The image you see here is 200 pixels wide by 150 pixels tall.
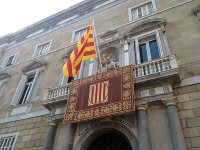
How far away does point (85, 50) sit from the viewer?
1120 centimetres

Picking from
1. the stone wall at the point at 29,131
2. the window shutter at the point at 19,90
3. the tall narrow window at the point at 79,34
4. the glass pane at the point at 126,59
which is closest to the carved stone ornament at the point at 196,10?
the glass pane at the point at 126,59

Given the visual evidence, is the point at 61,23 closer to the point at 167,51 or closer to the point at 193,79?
the point at 167,51

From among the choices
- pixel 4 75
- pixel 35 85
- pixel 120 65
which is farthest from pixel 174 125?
pixel 4 75

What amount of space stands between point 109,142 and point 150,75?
3.97m

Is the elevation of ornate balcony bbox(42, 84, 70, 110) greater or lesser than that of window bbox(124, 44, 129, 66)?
lesser

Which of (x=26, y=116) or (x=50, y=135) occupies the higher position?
(x=26, y=116)

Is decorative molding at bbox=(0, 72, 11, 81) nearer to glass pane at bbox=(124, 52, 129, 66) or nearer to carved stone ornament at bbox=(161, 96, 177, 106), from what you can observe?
glass pane at bbox=(124, 52, 129, 66)

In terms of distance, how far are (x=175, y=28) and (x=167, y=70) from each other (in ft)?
13.7

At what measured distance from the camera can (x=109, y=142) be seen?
9.06 metres

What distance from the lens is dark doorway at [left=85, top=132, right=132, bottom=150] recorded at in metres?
8.73

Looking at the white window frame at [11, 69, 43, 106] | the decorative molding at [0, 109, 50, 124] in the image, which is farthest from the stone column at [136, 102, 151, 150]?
the white window frame at [11, 69, 43, 106]

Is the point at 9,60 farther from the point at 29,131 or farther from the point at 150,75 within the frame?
the point at 150,75

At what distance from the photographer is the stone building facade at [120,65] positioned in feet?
26.5

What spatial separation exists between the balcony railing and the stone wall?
6.63m
